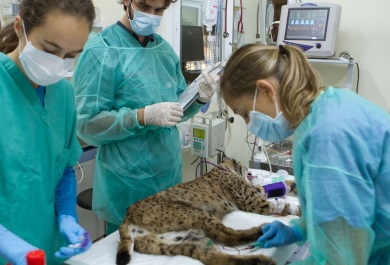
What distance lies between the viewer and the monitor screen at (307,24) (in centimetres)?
253

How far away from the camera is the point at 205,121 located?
106 inches

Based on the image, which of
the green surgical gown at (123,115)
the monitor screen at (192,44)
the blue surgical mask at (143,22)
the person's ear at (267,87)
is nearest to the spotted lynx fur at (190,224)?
the green surgical gown at (123,115)

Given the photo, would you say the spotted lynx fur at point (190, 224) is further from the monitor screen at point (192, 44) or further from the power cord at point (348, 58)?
the monitor screen at point (192, 44)

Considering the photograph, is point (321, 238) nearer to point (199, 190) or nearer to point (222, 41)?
point (199, 190)

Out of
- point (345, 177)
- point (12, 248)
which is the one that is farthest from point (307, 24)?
point (12, 248)

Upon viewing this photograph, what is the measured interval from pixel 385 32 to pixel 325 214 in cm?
228

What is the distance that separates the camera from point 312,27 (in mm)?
2566

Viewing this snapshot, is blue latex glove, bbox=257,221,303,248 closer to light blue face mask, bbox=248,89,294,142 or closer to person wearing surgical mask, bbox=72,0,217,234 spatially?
light blue face mask, bbox=248,89,294,142

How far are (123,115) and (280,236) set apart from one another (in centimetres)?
80

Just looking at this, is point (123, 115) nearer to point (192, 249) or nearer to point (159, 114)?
point (159, 114)

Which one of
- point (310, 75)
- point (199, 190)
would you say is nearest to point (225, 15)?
point (199, 190)

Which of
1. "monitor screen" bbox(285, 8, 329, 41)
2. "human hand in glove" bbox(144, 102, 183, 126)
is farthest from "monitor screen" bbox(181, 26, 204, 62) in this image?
"human hand in glove" bbox(144, 102, 183, 126)

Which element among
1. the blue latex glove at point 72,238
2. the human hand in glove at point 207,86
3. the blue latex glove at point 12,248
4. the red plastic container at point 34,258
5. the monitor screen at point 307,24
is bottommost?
the blue latex glove at point 72,238

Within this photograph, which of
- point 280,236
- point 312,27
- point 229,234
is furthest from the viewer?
point 312,27
